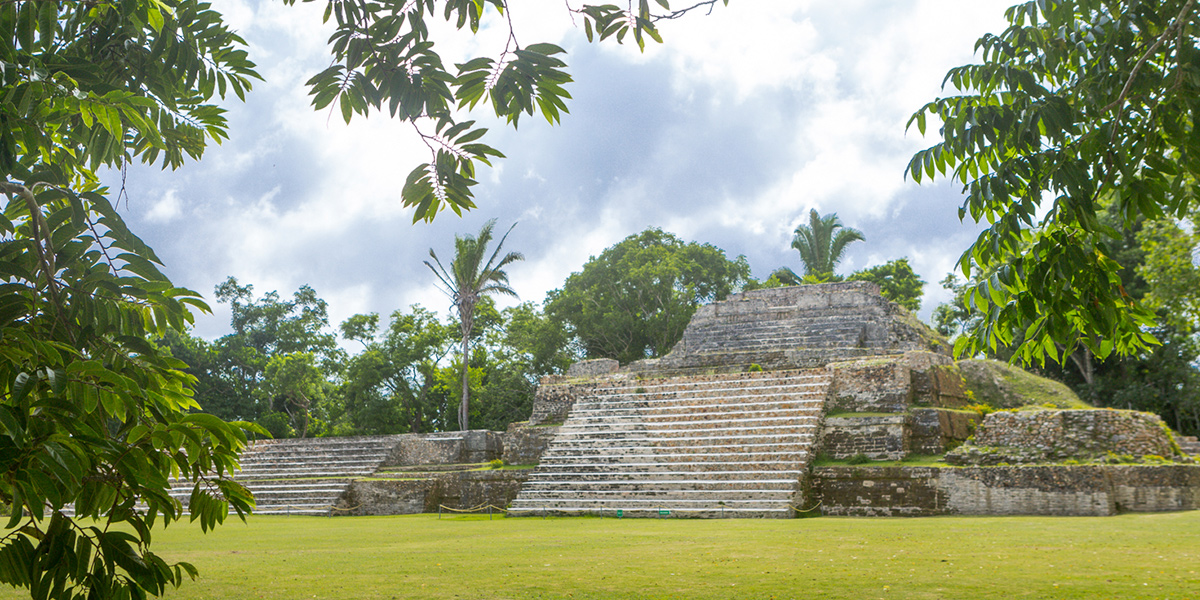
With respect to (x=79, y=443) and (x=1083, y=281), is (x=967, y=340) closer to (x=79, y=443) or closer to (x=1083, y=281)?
(x=1083, y=281)

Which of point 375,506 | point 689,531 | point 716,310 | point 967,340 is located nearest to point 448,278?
point 716,310

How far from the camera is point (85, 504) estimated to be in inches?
67.5

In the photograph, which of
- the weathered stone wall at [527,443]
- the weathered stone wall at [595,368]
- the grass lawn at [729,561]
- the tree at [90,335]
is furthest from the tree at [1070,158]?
the weathered stone wall at [595,368]

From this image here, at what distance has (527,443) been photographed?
13711mm

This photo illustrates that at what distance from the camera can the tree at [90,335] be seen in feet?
5.41

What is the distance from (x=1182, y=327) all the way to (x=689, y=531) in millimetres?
11590

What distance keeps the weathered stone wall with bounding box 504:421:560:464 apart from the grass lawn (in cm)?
487

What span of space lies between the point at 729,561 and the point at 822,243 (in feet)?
92.8

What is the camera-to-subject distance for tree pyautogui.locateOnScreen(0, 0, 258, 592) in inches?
65.0

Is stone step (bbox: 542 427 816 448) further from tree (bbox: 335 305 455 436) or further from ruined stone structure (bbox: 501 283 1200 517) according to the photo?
tree (bbox: 335 305 455 436)

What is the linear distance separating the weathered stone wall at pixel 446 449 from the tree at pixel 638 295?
498 inches

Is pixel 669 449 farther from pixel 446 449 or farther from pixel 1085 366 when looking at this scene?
pixel 1085 366

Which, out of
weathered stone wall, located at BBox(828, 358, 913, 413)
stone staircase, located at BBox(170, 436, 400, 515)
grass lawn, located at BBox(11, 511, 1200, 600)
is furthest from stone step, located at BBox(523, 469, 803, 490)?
stone staircase, located at BBox(170, 436, 400, 515)

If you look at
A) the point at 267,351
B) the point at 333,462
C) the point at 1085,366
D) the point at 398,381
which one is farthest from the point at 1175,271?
the point at 267,351
